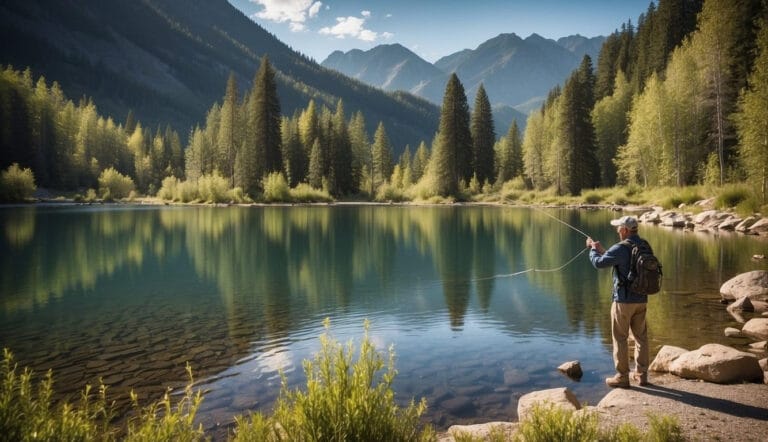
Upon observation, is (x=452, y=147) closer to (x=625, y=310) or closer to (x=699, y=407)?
(x=625, y=310)

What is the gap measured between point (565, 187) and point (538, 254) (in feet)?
144

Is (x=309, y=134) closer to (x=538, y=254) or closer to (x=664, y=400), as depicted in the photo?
(x=538, y=254)

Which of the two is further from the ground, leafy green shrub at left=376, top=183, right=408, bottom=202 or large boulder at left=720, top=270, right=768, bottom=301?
leafy green shrub at left=376, top=183, right=408, bottom=202

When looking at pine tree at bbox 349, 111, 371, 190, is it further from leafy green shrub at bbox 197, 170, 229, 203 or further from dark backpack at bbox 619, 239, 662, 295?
dark backpack at bbox 619, 239, 662, 295

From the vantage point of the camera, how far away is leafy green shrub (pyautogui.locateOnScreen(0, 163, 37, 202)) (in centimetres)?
6028

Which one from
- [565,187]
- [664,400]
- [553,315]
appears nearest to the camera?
[664,400]

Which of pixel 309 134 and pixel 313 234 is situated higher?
pixel 309 134

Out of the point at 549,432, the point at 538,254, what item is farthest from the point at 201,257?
the point at 549,432

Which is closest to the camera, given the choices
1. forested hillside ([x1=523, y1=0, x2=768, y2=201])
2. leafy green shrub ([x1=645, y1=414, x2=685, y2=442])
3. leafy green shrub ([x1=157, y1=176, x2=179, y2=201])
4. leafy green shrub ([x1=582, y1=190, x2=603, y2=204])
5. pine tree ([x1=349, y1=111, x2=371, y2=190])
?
leafy green shrub ([x1=645, y1=414, x2=685, y2=442])

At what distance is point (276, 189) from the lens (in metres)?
71.2

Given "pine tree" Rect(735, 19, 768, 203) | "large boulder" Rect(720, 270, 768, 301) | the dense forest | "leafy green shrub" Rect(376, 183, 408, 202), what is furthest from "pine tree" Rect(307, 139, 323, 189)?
"large boulder" Rect(720, 270, 768, 301)

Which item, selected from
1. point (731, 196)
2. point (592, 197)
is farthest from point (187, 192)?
point (731, 196)

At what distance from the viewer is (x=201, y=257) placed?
24.0 meters

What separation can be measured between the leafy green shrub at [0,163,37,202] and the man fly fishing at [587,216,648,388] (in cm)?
7157
